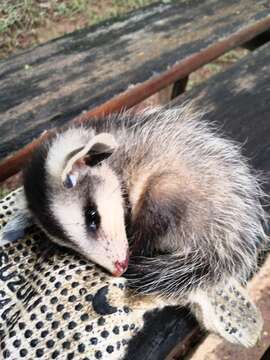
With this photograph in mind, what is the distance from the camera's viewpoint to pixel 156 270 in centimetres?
132

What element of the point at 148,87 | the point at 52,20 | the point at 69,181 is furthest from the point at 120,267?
the point at 52,20

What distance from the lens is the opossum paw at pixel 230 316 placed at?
1.22 metres

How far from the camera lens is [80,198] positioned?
4.43ft

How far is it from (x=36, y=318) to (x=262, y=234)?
709 millimetres

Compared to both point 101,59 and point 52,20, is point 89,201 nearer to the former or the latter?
point 101,59

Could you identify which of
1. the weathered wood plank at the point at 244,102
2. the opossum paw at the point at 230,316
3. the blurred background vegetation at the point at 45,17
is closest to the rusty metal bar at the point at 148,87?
the weathered wood plank at the point at 244,102

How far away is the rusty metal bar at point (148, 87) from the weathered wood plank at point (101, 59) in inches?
1.1

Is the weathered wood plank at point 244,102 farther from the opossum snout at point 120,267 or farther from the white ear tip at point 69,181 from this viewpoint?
the white ear tip at point 69,181

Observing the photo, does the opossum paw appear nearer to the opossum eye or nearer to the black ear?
the opossum eye

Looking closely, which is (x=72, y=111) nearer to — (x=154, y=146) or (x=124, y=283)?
(x=154, y=146)

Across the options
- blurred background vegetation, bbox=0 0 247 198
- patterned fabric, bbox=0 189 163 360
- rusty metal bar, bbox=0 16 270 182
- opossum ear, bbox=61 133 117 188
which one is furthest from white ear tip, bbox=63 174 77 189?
blurred background vegetation, bbox=0 0 247 198

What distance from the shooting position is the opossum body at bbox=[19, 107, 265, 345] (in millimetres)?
1278

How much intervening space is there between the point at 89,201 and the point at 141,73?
77cm

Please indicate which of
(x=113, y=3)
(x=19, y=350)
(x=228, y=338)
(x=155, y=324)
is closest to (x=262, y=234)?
(x=228, y=338)
